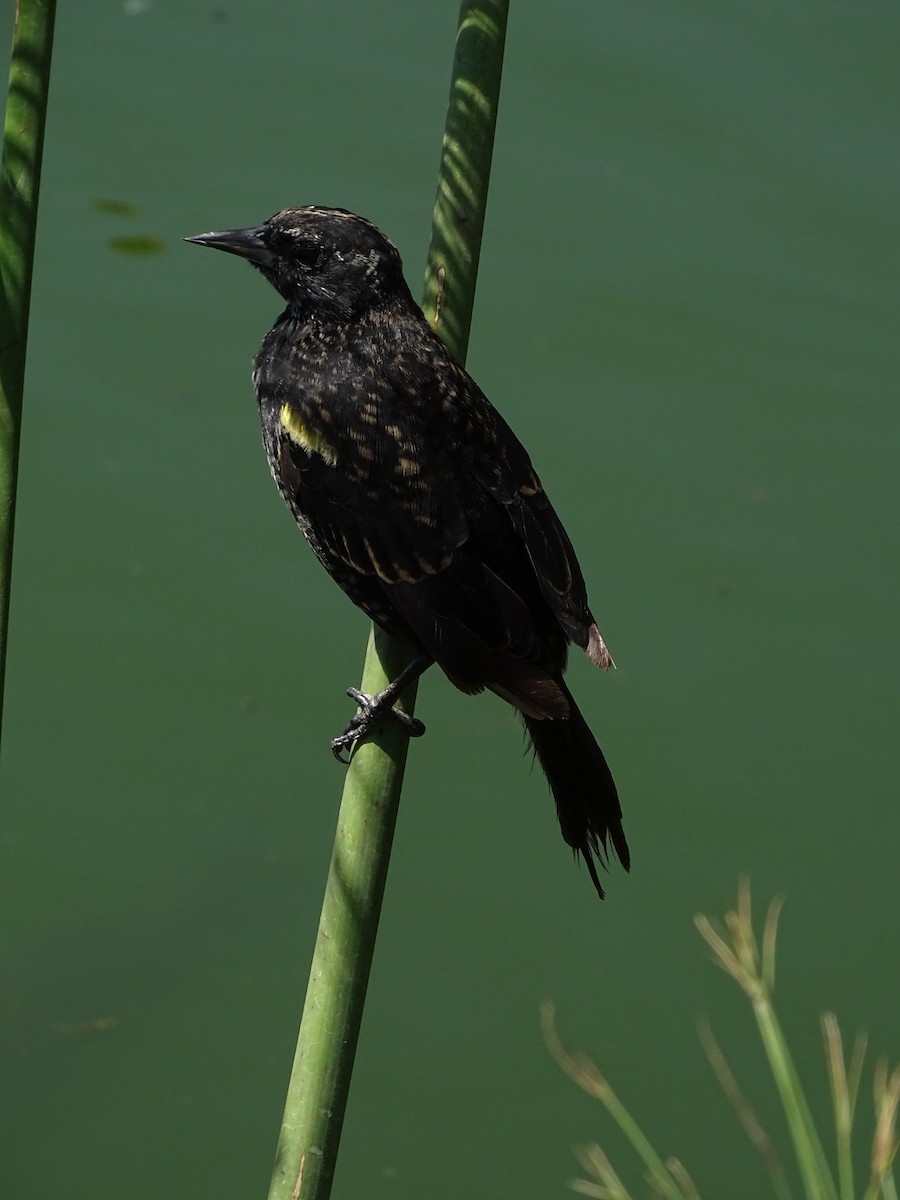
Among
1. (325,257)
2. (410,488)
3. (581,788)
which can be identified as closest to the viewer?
(581,788)

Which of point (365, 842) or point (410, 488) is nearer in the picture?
point (365, 842)

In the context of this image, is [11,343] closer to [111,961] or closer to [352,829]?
[352,829]

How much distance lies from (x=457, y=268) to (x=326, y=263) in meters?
0.56

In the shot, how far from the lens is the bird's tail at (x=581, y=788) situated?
5.48 ft

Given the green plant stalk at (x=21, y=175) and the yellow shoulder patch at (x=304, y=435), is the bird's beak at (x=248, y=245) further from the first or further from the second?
the green plant stalk at (x=21, y=175)

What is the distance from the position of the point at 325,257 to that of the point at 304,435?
0.24 meters

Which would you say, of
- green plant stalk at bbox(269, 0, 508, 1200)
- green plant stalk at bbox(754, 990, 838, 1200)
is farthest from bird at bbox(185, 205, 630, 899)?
green plant stalk at bbox(754, 990, 838, 1200)

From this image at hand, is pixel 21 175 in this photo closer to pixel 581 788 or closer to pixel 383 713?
pixel 383 713

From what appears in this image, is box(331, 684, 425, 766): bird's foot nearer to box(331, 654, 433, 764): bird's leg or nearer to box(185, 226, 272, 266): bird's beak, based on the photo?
box(331, 654, 433, 764): bird's leg

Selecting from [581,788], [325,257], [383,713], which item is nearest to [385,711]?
[383,713]

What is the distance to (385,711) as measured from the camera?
144cm

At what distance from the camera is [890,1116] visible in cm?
102

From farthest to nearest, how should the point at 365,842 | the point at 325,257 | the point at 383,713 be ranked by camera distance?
the point at 325,257 → the point at 383,713 → the point at 365,842

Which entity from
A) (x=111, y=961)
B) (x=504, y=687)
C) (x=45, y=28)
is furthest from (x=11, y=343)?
(x=111, y=961)
